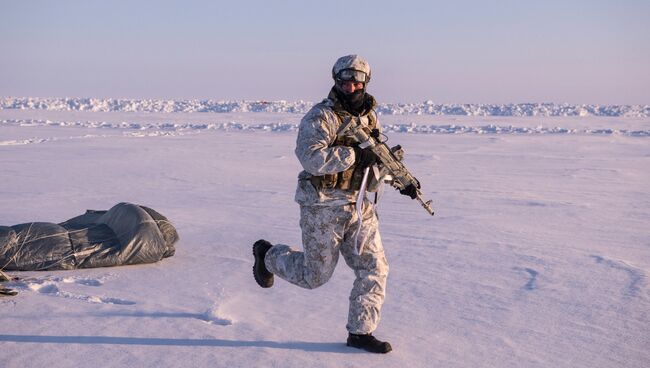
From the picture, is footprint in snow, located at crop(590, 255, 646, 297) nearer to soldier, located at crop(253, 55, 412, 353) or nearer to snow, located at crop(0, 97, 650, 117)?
soldier, located at crop(253, 55, 412, 353)

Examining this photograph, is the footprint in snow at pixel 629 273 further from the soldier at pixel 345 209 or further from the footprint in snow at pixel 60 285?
the footprint in snow at pixel 60 285

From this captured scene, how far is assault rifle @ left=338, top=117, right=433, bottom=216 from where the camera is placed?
3684 millimetres

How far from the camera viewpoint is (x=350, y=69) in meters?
3.67

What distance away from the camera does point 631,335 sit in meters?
4.10

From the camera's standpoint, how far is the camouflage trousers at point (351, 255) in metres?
3.74

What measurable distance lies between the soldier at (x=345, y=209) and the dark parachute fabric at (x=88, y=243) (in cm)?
231

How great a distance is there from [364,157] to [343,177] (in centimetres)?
16

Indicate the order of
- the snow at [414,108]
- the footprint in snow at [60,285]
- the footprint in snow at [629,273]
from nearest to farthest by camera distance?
the footprint in snow at [60,285] < the footprint in snow at [629,273] < the snow at [414,108]

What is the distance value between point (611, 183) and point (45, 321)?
10906 mm

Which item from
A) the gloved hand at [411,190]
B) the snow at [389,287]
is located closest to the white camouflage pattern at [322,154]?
the gloved hand at [411,190]

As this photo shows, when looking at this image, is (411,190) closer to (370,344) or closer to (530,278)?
(370,344)

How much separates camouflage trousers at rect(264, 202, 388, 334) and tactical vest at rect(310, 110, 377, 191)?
0.41 ft

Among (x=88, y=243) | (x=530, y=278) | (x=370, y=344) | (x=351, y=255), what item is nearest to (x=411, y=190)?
(x=351, y=255)

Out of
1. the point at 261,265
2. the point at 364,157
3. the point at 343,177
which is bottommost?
the point at 261,265
